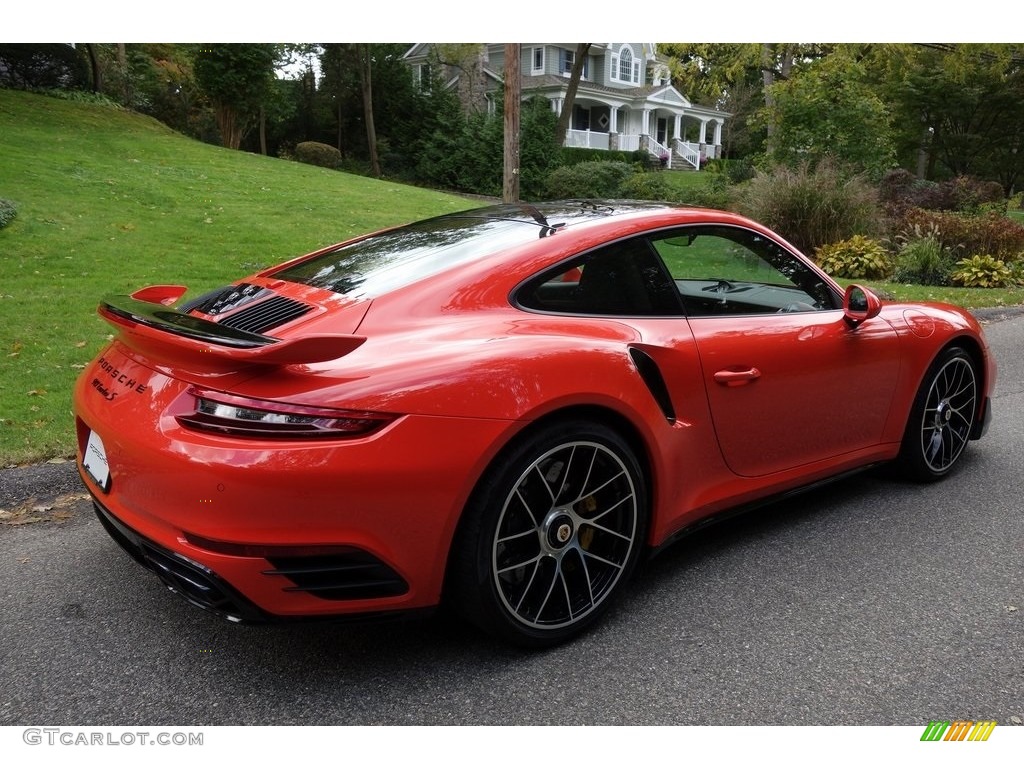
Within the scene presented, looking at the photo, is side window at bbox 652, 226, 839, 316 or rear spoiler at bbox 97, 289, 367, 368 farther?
side window at bbox 652, 226, 839, 316

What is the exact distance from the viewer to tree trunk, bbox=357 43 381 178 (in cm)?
3156

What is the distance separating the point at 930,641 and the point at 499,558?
4.83 feet

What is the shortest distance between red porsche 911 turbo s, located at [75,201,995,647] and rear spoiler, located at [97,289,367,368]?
11 mm

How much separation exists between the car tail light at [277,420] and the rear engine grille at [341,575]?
12.8 inches

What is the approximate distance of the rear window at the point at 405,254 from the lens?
279 cm

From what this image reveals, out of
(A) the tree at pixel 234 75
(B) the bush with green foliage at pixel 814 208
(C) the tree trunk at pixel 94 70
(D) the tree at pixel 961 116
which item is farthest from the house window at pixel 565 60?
(B) the bush with green foliage at pixel 814 208

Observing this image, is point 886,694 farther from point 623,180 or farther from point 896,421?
point 623,180

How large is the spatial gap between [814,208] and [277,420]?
1262 centimetres

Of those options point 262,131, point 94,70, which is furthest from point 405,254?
point 262,131

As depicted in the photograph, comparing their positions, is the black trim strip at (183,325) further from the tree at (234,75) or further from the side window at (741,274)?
the tree at (234,75)

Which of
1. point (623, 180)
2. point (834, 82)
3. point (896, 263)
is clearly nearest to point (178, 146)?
point (623, 180)

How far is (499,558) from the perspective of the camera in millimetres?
2455

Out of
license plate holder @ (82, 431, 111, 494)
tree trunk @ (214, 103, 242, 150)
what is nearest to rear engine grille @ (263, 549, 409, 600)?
license plate holder @ (82, 431, 111, 494)

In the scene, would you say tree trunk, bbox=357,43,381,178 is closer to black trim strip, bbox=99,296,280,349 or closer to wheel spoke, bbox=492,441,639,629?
black trim strip, bbox=99,296,280,349
